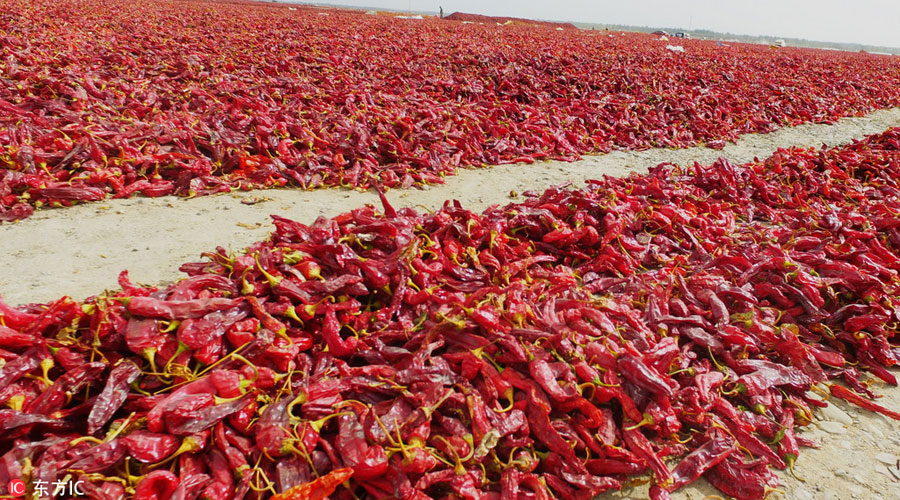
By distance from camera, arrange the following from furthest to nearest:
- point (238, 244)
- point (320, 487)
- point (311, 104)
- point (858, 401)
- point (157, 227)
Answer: point (311, 104), point (157, 227), point (238, 244), point (858, 401), point (320, 487)

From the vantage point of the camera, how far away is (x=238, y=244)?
5.83 meters

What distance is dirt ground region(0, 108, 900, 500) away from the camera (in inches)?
132

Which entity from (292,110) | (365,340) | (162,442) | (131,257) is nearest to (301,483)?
(162,442)

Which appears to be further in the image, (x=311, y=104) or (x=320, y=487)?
(x=311, y=104)

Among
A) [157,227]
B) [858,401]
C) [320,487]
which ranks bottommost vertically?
[858,401]

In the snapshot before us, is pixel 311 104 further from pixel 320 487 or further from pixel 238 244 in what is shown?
pixel 320 487

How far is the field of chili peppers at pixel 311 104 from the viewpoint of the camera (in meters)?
7.36

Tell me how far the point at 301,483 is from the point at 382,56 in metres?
16.4

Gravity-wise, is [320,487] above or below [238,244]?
below

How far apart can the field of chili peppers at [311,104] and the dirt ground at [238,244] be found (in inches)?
16.2

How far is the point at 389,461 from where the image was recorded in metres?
2.96

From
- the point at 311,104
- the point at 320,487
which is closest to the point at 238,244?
the point at 320,487

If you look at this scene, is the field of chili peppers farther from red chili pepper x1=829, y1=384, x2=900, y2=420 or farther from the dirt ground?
red chili pepper x1=829, y1=384, x2=900, y2=420

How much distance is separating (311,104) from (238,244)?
5.90 meters
